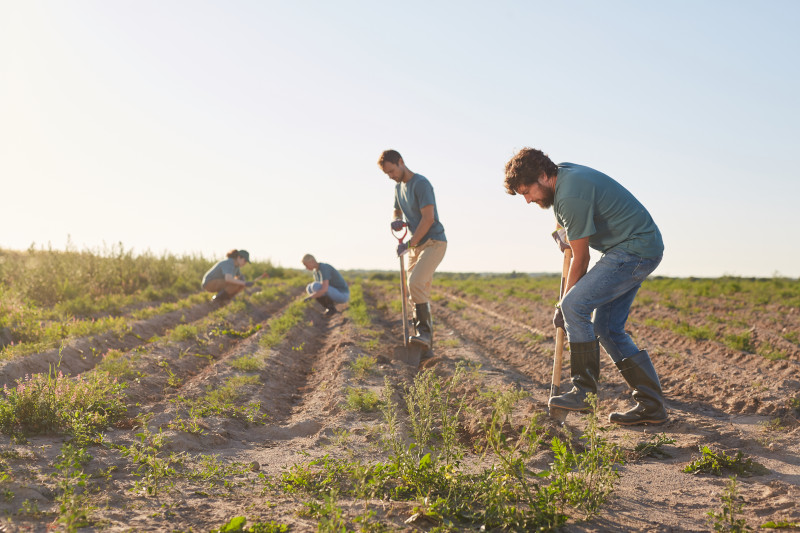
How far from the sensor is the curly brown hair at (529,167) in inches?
158

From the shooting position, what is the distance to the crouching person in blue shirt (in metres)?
12.2

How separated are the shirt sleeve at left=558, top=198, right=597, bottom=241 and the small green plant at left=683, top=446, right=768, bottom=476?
Result: 1494 mm

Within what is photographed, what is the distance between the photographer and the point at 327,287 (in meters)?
12.3

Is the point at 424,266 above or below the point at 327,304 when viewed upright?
above

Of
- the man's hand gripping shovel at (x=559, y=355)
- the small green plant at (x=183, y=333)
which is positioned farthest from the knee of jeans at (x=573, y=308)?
the small green plant at (x=183, y=333)

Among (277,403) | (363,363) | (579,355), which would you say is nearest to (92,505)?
(277,403)

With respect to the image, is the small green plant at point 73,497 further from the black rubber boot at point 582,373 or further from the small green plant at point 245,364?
the small green plant at point 245,364

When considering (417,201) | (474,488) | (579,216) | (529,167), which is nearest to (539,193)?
(529,167)

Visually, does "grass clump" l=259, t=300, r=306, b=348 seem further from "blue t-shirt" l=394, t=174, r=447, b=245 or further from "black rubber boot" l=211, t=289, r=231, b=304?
"blue t-shirt" l=394, t=174, r=447, b=245

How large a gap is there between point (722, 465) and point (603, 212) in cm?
171

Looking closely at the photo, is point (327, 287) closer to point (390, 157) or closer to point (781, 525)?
point (390, 157)

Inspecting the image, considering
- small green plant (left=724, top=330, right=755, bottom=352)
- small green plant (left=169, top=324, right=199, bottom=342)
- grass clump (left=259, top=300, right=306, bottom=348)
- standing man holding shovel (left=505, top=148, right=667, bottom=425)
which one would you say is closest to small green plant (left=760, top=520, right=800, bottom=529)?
standing man holding shovel (left=505, top=148, right=667, bottom=425)

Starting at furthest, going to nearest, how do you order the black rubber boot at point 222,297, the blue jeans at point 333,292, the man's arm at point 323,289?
the black rubber boot at point 222,297, the blue jeans at point 333,292, the man's arm at point 323,289

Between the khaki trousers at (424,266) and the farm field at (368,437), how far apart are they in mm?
947
